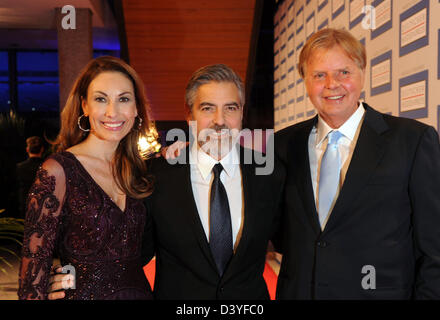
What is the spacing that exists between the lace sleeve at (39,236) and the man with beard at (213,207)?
15.3 inches

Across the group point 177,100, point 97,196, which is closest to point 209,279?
point 97,196

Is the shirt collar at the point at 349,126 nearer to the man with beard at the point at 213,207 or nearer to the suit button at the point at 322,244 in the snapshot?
the man with beard at the point at 213,207

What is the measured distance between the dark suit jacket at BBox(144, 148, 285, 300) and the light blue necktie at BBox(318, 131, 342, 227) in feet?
0.64

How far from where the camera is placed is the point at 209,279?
1592 millimetres

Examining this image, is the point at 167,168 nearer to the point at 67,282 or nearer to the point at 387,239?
the point at 67,282

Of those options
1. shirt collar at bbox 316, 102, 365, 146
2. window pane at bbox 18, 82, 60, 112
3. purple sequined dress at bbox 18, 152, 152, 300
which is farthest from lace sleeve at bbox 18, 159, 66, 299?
window pane at bbox 18, 82, 60, 112

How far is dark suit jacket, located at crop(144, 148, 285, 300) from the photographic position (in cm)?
160

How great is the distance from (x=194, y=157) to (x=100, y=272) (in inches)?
23.6

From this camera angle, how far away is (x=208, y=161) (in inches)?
69.4

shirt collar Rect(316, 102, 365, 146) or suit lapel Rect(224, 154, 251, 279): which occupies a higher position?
shirt collar Rect(316, 102, 365, 146)

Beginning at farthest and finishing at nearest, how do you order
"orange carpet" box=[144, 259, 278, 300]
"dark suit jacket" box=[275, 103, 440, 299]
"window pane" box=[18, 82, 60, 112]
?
"window pane" box=[18, 82, 60, 112]
"orange carpet" box=[144, 259, 278, 300]
"dark suit jacket" box=[275, 103, 440, 299]

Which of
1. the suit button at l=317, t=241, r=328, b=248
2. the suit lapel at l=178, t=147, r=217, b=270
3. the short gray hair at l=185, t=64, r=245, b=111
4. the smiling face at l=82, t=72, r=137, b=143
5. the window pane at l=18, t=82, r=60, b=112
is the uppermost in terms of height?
the window pane at l=18, t=82, r=60, b=112

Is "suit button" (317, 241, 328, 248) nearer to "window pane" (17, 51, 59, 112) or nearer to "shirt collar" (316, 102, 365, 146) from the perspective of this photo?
"shirt collar" (316, 102, 365, 146)

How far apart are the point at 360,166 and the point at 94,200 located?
1.05 meters
